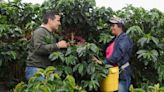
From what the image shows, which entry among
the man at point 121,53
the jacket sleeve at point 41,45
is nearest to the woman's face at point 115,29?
the man at point 121,53

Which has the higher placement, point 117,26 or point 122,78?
point 117,26

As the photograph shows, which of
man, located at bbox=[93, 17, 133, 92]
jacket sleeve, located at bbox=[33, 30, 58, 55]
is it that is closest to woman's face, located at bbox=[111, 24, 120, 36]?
man, located at bbox=[93, 17, 133, 92]

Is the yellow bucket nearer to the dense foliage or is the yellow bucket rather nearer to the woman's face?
the dense foliage

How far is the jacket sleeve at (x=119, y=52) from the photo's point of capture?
4.58 m

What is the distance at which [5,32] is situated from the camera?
16.5 feet

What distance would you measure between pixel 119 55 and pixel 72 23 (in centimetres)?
73

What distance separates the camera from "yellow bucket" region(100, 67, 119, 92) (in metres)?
4.57

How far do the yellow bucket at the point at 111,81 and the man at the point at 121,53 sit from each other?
78 millimetres

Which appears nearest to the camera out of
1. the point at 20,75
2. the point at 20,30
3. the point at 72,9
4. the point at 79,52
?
the point at 79,52

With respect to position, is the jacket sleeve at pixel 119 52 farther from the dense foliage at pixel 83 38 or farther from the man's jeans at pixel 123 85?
the man's jeans at pixel 123 85

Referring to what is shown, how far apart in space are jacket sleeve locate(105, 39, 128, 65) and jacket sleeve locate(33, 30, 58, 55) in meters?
0.69

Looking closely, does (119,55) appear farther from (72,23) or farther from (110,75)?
(72,23)

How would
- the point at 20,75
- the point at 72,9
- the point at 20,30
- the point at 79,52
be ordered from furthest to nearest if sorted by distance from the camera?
1. the point at 20,75
2. the point at 20,30
3. the point at 72,9
4. the point at 79,52

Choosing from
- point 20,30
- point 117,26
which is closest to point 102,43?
point 117,26
